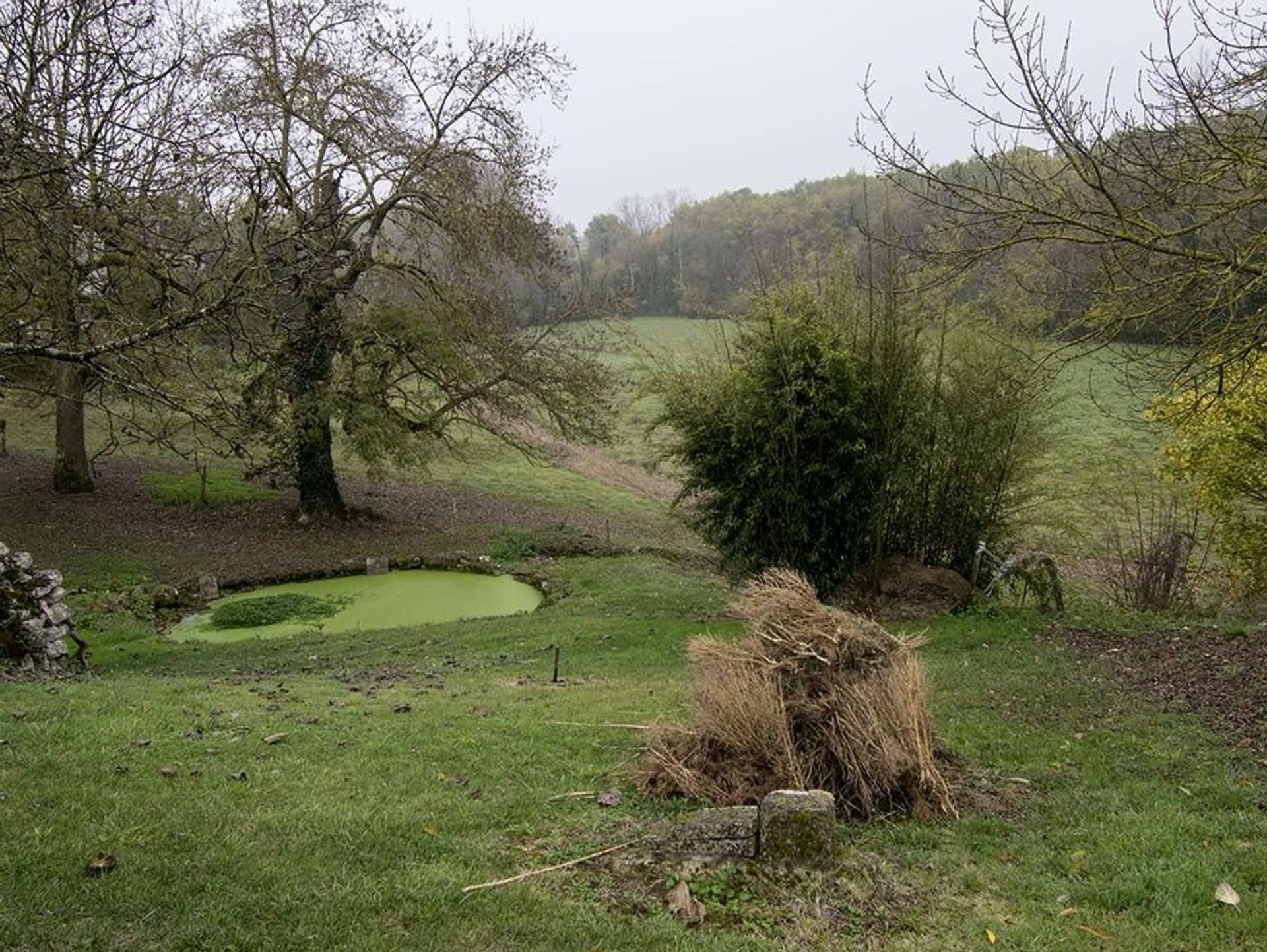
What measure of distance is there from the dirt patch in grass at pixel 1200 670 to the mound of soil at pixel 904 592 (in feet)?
6.32

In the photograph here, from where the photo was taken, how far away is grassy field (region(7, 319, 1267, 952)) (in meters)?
3.77

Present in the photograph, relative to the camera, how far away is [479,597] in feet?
51.4

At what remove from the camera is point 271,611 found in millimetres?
14031

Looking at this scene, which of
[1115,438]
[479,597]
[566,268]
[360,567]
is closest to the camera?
[479,597]

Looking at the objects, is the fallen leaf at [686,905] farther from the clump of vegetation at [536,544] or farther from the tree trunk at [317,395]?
the clump of vegetation at [536,544]

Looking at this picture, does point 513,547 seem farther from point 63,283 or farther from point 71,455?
point 63,283

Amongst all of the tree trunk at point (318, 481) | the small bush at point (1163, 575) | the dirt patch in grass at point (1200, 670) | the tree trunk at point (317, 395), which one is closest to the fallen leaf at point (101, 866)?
the dirt patch in grass at point (1200, 670)

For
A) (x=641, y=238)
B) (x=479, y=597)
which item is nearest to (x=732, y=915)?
(x=479, y=597)

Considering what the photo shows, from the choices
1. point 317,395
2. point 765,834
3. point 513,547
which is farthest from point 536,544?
point 765,834

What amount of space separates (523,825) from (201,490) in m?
18.1

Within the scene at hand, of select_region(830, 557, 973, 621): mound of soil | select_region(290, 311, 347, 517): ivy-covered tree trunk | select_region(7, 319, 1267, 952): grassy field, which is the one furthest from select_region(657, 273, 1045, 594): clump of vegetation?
select_region(290, 311, 347, 517): ivy-covered tree trunk

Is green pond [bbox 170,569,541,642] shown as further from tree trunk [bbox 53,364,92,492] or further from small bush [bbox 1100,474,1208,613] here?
small bush [bbox 1100,474,1208,613]

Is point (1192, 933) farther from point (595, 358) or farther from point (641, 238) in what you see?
point (641, 238)

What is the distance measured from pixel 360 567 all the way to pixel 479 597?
2.89 metres
